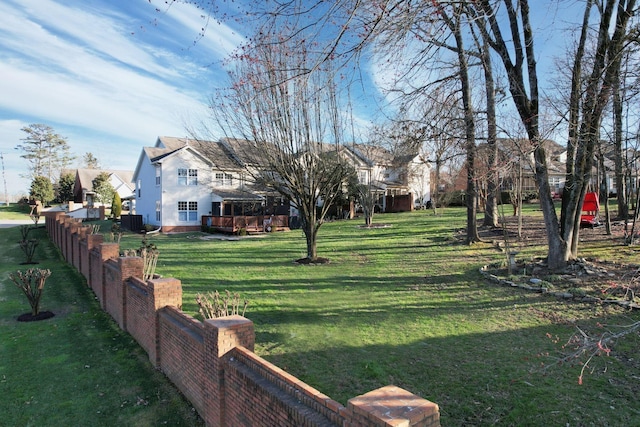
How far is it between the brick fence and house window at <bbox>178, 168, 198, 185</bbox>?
2229 cm

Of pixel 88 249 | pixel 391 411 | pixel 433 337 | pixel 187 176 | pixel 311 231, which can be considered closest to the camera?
pixel 391 411

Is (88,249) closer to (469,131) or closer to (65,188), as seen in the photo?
(469,131)

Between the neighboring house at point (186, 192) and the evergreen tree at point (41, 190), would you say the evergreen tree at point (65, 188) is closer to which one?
the evergreen tree at point (41, 190)

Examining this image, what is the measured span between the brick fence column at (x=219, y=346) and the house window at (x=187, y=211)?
26.7m

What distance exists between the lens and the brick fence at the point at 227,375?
253 centimetres

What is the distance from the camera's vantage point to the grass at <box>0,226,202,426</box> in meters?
5.16

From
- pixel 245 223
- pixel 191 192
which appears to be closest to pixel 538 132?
pixel 245 223

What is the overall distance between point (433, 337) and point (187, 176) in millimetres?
26671

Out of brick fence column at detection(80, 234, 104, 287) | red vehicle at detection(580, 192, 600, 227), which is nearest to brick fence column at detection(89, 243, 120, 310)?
brick fence column at detection(80, 234, 104, 287)

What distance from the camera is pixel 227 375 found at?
4297 mm

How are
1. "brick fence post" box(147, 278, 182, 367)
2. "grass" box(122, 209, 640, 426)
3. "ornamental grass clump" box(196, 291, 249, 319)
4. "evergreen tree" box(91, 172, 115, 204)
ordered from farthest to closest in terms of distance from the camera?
"evergreen tree" box(91, 172, 115, 204)
"brick fence post" box(147, 278, 182, 367)
"ornamental grass clump" box(196, 291, 249, 319)
"grass" box(122, 209, 640, 426)

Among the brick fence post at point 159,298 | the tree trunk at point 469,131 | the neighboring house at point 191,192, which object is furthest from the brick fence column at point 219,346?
the neighboring house at point 191,192

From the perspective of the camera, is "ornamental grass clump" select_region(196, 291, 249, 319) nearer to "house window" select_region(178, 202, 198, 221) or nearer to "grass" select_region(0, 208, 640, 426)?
"grass" select_region(0, 208, 640, 426)

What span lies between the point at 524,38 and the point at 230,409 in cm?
1028
